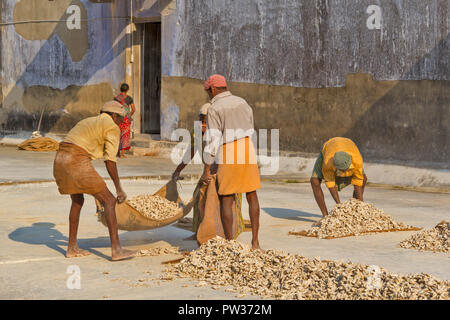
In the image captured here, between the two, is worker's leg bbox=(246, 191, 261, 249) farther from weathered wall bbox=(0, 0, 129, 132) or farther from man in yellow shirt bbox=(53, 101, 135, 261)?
weathered wall bbox=(0, 0, 129, 132)

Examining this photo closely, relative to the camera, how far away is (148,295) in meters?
5.72

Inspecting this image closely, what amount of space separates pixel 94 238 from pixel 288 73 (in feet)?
24.5

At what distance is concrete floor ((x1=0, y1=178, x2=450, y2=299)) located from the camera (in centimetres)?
595

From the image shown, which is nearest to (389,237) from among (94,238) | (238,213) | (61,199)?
(238,213)

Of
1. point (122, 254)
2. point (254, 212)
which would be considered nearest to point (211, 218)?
point (254, 212)

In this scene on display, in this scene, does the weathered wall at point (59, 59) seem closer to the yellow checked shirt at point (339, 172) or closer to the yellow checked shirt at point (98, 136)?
the yellow checked shirt at point (339, 172)

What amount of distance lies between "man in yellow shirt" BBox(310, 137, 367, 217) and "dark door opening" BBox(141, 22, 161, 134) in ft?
31.8

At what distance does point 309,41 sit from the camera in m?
14.3

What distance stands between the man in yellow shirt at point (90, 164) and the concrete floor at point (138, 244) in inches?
12.4

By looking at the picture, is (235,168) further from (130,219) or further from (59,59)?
(59,59)

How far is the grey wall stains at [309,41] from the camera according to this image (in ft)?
Result: 41.8

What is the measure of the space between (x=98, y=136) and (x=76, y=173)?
1.28ft

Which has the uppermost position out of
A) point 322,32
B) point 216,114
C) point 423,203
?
Result: point 322,32
